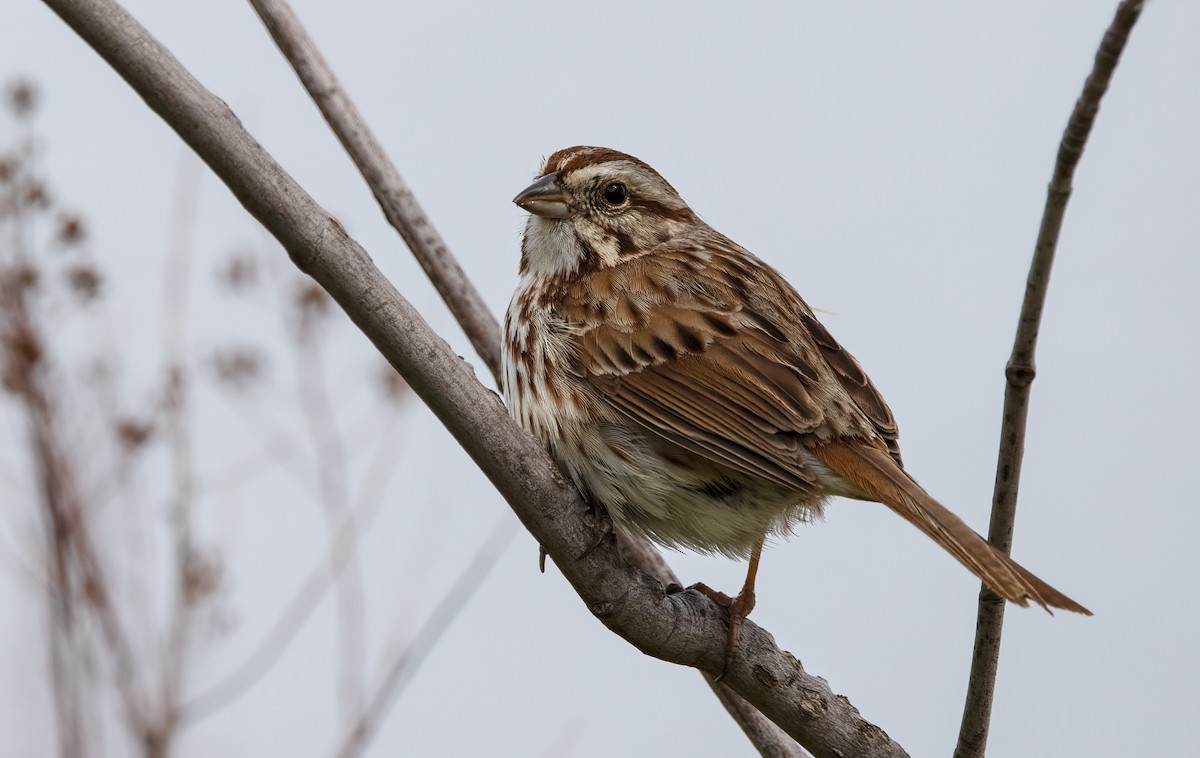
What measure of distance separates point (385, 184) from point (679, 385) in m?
1.09

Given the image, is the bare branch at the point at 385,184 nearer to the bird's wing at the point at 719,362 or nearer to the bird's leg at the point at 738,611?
the bird's wing at the point at 719,362

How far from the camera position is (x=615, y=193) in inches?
185

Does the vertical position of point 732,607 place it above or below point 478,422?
above

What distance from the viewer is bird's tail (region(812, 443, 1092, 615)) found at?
311 cm

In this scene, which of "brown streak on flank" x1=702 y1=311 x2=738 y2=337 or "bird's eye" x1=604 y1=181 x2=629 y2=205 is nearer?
"brown streak on flank" x1=702 y1=311 x2=738 y2=337

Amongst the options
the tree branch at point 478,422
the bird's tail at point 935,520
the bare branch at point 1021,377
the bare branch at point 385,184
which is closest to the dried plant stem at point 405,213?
the bare branch at point 385,184

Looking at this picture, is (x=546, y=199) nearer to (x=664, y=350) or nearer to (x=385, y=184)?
(x=385, y=184)

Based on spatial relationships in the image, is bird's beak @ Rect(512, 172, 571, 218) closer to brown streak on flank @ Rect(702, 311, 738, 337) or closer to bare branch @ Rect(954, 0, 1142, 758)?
brown streak on flank @ Rect(702, 311, 738, 337)

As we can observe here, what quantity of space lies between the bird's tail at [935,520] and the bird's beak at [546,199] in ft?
3.92

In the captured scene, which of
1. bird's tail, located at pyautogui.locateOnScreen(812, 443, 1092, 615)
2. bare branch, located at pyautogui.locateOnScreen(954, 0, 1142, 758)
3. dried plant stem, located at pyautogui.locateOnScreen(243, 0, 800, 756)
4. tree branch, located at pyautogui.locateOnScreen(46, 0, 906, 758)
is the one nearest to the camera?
bare branch, located at pyautogui.locateOnScreen(954, 0, 1142, 758)

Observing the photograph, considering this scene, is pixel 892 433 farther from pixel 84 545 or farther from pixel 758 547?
pixel 84 545

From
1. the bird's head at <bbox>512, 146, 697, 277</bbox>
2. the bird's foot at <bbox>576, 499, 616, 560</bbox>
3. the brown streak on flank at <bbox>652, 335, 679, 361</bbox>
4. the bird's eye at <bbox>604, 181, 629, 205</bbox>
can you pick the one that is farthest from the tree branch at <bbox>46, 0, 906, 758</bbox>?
the bird's eye at <bbox>604, 181, 629, 205</bbox>

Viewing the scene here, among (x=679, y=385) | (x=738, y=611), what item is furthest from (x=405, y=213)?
(x=738, y=611)

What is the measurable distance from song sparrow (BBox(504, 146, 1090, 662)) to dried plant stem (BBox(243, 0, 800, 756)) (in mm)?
163
